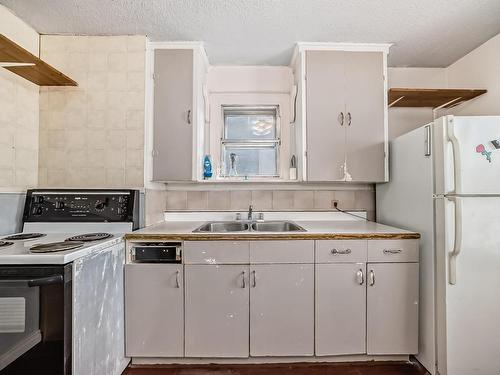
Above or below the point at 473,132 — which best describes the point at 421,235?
below

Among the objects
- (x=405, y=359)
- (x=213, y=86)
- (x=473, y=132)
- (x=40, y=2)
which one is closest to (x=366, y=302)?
(x=405, y=359)

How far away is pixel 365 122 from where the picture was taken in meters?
2.21

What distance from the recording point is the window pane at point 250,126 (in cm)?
264

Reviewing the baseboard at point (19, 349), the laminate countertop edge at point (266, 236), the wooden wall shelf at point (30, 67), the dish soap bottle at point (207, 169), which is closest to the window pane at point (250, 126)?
the dish soap bottle at point (207, 169)

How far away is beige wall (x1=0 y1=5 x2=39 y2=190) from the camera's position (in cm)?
179

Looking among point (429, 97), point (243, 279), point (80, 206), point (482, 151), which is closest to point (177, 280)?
point (243, 279)

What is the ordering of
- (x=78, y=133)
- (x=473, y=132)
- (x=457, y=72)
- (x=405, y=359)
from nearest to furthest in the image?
(x=473, y=132) < (x=405, y=359) < (x=78, y=133) < (x=457, y=72)

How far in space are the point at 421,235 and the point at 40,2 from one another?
2901 millimetres

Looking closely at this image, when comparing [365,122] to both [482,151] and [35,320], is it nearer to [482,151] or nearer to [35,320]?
[482,151]

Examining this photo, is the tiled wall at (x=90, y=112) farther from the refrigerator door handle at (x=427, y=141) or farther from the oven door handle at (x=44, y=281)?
the refrigerator door handle at (x=427, y=141)

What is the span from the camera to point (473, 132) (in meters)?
1.59

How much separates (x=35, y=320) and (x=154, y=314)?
0.70m

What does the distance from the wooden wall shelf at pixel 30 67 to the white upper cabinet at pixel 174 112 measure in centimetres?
62

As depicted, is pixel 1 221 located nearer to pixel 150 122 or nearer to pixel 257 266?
pixel 150 122
